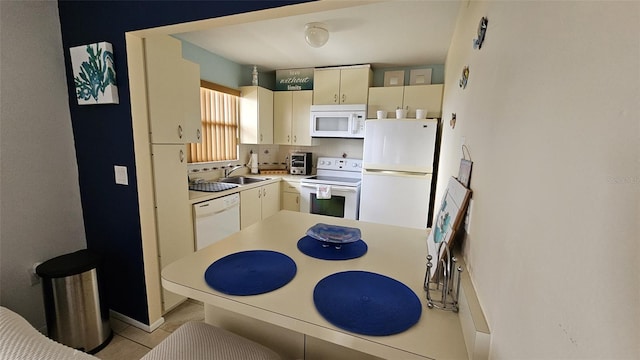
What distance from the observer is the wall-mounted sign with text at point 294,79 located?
3.78m

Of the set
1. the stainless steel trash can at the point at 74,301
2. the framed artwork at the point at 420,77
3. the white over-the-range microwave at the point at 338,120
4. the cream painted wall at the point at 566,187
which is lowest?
the stainless steel trash can at the point at 74,301

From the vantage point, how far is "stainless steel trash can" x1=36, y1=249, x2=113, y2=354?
165 cm

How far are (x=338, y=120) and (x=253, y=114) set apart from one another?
3.76 ft

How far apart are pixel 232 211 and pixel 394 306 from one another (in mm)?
2230

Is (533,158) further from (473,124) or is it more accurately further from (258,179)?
(258,179)

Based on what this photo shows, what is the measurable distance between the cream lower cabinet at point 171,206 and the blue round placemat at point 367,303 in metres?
1.56

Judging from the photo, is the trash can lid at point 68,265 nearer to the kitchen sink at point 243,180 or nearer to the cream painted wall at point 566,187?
the kitchen sink at point 243,180

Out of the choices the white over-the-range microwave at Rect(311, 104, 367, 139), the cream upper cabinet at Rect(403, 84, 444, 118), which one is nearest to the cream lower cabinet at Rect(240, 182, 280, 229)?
the white over-the-range microwave at Rect(311, 104, 367, 139)

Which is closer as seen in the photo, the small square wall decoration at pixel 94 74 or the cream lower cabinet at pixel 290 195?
the small square wall decoration at pixel 94 74

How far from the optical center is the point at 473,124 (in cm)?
109

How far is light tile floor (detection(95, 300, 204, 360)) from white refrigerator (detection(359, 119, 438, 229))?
2.07 m

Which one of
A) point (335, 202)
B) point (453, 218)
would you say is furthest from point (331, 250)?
point (335, 202)

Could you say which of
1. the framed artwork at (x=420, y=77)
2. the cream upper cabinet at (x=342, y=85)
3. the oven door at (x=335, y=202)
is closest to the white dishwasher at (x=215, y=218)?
the oven door at (x=335, y=202)

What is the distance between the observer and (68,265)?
169cm
